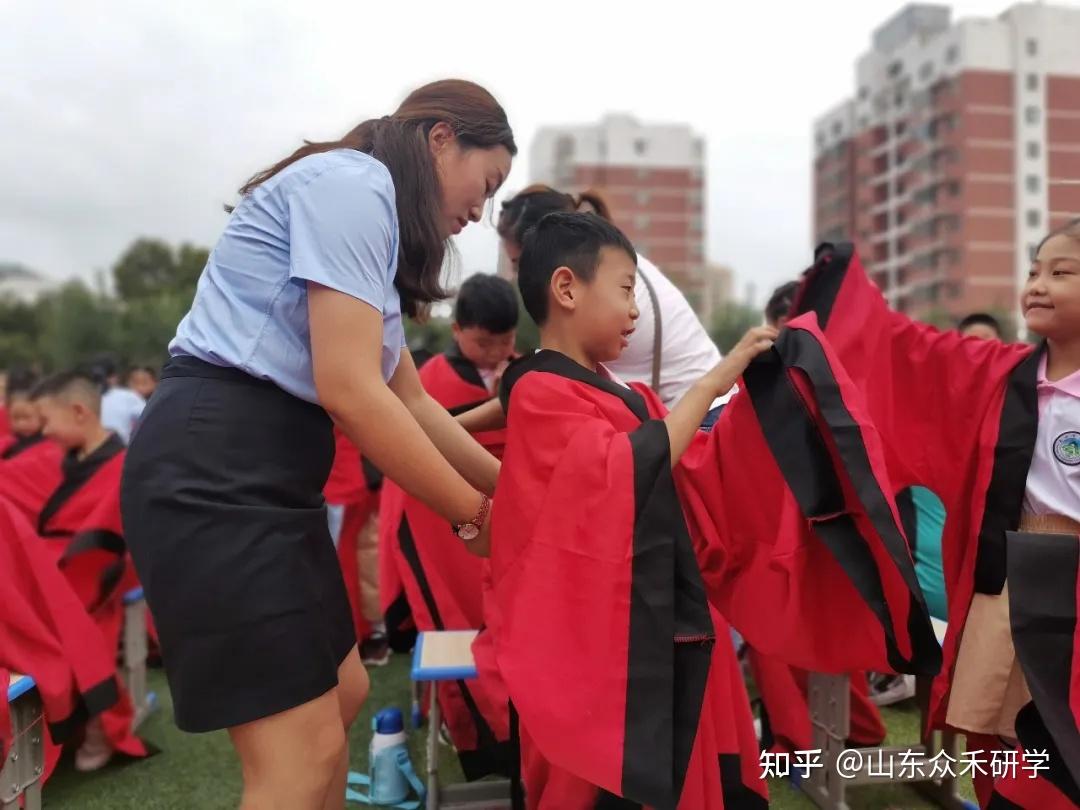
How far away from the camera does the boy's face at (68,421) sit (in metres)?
3.55

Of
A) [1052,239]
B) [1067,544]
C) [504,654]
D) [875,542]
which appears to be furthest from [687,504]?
[1052,239]

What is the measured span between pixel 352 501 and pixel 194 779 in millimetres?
1713

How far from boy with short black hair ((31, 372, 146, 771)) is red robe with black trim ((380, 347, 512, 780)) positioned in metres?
1.03

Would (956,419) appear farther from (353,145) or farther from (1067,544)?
(353,145)

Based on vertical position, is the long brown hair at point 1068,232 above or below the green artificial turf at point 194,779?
above

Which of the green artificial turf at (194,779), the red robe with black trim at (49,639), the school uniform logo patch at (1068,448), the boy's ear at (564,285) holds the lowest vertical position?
the green artificial turf at (194,779)

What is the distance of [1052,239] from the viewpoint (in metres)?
2.10

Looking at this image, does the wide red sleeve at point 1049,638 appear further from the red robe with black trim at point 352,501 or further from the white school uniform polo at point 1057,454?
the red robe with black trim at point 352,501

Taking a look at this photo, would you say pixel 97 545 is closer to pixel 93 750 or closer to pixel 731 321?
pixel 93 750

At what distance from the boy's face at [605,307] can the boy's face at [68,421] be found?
8.93ft

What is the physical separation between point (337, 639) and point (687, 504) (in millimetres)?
766

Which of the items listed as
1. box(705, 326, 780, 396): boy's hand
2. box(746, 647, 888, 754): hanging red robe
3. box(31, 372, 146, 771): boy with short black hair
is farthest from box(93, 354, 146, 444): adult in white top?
box(705, 326, 780, 396): boy's hand

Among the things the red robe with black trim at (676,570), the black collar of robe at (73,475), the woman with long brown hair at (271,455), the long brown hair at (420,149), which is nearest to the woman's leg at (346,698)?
the woman with long brown hair at (271,455)

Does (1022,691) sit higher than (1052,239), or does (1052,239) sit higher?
(1052,239)
